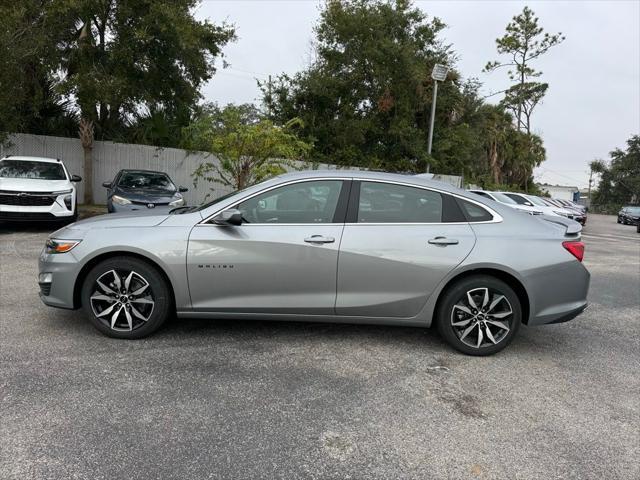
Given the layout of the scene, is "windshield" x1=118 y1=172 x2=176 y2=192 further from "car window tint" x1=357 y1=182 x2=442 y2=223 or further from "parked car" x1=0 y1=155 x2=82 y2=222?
"car window tint" x1=357 y1=182 x2=442 y2=223

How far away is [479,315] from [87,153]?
15.7m

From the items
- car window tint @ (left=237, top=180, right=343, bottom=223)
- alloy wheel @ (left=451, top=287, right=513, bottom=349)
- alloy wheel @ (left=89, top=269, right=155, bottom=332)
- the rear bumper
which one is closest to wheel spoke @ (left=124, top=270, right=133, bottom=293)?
alloy wheel @ (left=89, top=269, right=155, bottom=332)

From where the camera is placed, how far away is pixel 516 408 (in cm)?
324

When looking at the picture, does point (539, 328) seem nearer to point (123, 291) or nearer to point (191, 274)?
point (191, 274)

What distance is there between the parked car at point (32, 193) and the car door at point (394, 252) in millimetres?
8296

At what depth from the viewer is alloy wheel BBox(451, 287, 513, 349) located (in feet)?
13.1

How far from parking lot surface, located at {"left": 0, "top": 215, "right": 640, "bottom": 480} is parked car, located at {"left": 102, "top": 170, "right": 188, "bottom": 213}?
18.8 feet

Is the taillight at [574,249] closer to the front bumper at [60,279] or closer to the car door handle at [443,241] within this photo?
the car door handle at [443,241]

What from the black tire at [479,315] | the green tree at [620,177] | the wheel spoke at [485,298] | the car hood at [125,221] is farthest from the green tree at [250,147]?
the green tree at [620,177]

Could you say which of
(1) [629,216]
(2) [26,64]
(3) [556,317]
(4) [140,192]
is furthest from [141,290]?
(1) [629,216]

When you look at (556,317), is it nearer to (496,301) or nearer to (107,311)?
(496,301)

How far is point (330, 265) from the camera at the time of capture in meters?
3.93

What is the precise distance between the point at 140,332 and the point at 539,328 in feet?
13.3

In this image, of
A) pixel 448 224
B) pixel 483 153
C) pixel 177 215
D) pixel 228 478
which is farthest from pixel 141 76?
pixel 483 153
